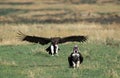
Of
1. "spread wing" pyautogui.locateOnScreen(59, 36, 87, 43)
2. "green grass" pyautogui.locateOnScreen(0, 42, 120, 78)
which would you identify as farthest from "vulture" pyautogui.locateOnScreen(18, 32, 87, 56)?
"green grass" pyautogui.locateOnScreen(0, 42, 120, 78)

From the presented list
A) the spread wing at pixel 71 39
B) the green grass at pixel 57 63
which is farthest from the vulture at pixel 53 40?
the green grass at pixel 57 63

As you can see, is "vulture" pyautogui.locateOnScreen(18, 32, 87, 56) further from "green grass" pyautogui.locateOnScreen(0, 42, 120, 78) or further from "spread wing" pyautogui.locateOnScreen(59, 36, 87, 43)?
"green grass" pyautogui.locateOnScreen(0, 42, 120, 78)

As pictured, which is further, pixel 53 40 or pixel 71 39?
pixel 71 39

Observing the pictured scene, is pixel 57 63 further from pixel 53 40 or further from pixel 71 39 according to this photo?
pixel 71 39

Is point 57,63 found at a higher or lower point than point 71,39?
lower

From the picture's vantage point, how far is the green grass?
46.8 feet

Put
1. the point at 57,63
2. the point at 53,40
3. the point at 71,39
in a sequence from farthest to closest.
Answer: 1. the point at 71,39
2. the point at 53,40
3. the point at 57,63

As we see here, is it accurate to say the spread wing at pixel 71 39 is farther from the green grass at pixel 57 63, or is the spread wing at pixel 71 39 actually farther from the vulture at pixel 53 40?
the green grass at pixel 57 63

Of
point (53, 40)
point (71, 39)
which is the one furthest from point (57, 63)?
point (71, 39)

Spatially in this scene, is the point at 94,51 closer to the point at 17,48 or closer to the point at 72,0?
the point at 17,48

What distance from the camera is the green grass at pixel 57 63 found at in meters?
14.3

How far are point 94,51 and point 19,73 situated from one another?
657cm

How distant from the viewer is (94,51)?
20641 mm

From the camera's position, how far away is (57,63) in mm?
17156
